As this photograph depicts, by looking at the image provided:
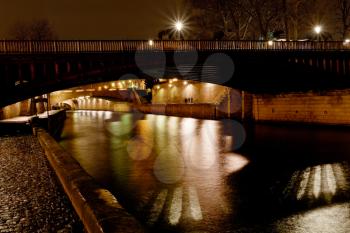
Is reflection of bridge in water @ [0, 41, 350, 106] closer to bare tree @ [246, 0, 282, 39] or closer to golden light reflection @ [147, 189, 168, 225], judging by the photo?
bare tree @ [246, 0, 282, 39]

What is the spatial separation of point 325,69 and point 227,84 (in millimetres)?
9285

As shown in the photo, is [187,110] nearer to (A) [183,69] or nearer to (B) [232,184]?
(A) [183,69]

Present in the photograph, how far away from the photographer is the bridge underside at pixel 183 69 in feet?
89.7

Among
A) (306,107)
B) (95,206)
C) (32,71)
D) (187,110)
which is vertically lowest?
(95,206)

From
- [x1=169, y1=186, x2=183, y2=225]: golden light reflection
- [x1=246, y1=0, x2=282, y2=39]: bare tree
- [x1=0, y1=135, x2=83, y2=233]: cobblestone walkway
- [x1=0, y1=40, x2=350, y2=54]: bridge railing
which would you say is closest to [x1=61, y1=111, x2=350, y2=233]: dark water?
[x1=169, y1=186, x2=183, y2=225]: golden light reflection

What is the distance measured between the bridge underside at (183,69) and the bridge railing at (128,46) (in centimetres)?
50

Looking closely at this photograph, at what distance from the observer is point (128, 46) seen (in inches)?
1184

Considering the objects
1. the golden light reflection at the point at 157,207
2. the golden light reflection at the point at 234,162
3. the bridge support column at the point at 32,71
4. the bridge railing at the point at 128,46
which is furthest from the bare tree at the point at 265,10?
the golden light reflection at the point at 157,207

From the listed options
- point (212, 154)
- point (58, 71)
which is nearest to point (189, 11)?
point (58, 71)

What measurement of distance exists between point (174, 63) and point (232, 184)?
21789 mm

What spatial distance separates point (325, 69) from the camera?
123 ft

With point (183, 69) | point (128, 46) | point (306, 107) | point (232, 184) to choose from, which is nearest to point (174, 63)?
point (183, 69)

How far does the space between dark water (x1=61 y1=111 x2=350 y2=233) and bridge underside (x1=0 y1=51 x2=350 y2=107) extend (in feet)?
30.3

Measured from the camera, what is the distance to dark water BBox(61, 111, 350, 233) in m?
7.76
